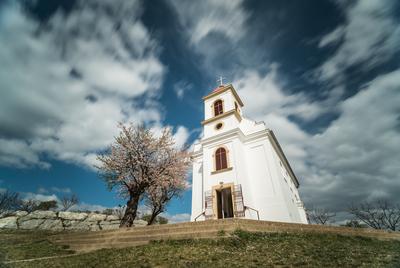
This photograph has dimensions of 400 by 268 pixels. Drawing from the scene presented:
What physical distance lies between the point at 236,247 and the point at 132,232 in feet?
18.8

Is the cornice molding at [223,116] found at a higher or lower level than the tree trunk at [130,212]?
higher

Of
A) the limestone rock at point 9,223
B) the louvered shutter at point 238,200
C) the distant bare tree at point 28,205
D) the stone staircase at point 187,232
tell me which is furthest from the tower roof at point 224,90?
the distant bare tree at point 28,205

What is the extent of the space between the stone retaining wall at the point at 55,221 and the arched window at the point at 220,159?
15.4 m

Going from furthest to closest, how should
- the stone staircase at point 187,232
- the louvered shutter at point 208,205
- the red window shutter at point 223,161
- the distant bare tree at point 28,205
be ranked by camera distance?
the distant bare tree at point 28,205 < the red window shutter at point 223,161 < the louvered shutter at point 208,205 < the stone staircase at point 187,232

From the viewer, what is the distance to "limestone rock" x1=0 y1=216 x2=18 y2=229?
690 inches

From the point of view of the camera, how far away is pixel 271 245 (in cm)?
703

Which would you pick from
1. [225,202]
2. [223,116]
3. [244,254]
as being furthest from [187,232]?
[223,116]

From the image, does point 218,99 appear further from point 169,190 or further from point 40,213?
point 40,213

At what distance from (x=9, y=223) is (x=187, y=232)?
792 inches

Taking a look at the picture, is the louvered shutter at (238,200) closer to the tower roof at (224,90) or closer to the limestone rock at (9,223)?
the tower roof at (224,90)

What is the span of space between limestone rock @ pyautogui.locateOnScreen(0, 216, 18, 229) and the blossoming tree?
10091 mm

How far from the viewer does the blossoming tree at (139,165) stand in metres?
16.2

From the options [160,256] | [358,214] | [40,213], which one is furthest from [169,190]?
[358,214]

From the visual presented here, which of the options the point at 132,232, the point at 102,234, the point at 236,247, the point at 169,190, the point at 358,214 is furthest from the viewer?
the point at 358,214
